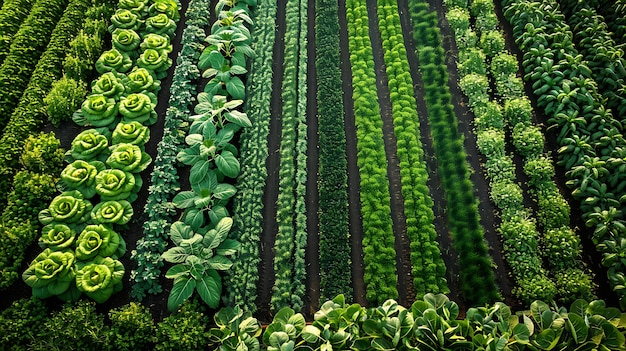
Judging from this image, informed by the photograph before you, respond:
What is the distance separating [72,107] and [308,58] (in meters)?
5.48

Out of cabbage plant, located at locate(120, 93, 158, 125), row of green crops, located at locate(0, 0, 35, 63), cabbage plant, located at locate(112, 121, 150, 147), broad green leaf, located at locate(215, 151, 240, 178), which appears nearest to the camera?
broad green leaf, located at locate(215, 151, 240, 178)

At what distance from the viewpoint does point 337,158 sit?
10.3 meters

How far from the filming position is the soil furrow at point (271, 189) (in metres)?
9.02

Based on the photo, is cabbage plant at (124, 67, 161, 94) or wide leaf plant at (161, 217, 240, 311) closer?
wide leaf plant at (161, 217, 240, 311)

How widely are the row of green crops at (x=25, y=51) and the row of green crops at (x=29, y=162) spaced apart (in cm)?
23

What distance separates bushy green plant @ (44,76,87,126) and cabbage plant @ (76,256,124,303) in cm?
356

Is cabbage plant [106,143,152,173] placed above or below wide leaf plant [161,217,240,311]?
above

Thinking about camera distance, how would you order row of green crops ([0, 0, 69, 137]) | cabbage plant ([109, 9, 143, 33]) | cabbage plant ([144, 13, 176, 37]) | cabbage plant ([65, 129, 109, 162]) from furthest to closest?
cabbage plant ([144, 13, 176, 37]) → cabbage plant ([109, 9, 143, 33]) → row of green crops ([0, 0, 69, 137]) → cabbage plant ([65, 129, 109, 162])

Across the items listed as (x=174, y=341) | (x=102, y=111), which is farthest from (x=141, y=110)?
(x=174, y=341)

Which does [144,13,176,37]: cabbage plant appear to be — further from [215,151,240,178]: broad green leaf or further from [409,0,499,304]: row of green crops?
[409,0,499,304]: row of green crops

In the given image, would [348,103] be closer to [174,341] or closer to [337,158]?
[337,158]

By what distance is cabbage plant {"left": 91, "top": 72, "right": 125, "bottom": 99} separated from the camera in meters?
10.5

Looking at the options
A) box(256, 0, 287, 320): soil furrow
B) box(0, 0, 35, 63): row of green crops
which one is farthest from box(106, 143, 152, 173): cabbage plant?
box(0, 0, 35, 63): row of green crops

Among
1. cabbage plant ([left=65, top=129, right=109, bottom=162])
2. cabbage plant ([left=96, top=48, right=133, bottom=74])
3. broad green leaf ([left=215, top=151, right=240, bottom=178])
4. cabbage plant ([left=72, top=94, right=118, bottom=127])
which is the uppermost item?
cabbage plant ([left=96, top=48, right=133, bottom=74])
